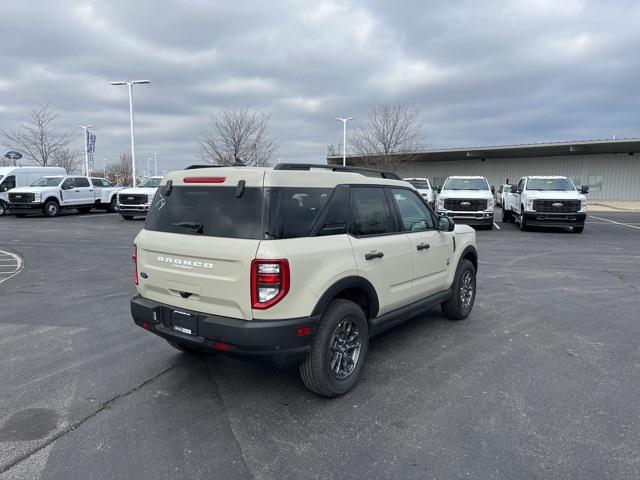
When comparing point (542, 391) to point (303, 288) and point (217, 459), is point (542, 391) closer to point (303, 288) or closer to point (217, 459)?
point (303, 288)

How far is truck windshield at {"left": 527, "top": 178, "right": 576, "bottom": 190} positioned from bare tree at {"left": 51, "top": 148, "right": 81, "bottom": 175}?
36.1m

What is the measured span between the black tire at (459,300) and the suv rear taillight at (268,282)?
2954 mm

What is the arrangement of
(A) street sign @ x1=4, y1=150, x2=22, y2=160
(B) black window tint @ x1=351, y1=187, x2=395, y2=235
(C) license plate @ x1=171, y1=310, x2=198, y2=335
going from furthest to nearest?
(A) street sign @ x1=4, y1=150, x2=22, y2=160, (B) black window tint @ x1=351, y1=187, x2=395, y2=235, (C) license plate @ x1=171, y1=310, x2=198, y2=335

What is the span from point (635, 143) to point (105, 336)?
153ft

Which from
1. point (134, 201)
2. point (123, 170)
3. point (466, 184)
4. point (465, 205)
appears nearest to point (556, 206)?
point (465, 205)

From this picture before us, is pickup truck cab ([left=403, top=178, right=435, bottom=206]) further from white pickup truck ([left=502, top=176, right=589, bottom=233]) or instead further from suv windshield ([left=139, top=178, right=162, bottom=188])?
suv windshield ([left=139, top=178, right=162, bottom=188])

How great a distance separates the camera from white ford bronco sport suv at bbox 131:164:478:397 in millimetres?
3258

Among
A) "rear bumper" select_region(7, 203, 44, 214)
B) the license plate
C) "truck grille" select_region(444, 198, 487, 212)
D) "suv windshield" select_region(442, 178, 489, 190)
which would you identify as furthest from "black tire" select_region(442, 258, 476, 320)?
"rear bumper" select_region(7, 203, 44, 214)

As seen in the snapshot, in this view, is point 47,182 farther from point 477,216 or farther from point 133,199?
point 477,216

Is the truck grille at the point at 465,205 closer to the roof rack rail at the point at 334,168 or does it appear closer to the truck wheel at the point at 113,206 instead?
the roof rack rail at the point at 334,168

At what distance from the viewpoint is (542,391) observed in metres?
3.83

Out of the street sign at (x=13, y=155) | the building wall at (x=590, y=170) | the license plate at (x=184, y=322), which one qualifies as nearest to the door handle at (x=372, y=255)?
the license plate at (x=184, y=322)

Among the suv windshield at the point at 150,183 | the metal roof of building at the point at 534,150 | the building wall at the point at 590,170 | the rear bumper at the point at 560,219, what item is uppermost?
the metal roof of building at the point at 534,150

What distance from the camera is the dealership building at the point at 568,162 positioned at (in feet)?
140
